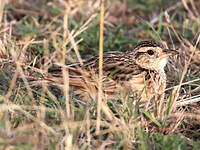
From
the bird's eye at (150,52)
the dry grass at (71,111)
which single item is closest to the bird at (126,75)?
the bird's eye at (150,52)

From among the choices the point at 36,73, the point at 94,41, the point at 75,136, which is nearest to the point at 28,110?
the point at 75,136

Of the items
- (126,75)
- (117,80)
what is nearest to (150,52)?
(126,75)

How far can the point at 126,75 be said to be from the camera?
668 cm

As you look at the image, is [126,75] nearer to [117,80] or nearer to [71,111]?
[117,80]

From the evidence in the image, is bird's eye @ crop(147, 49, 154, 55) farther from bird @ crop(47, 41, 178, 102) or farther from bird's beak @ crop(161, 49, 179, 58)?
bird's beak @ crop(161, 49, 179, 58)

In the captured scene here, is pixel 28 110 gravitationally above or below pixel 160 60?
below

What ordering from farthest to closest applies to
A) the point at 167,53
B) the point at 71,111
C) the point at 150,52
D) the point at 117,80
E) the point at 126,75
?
1. the point at 150,52
2. the point at 167,53
3. the point at 126,75
4. the point at 117,80
5. the point at 71,111

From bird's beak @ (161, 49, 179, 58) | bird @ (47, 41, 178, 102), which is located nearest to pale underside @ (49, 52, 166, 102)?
bird @ (47, 41, 178, 102)

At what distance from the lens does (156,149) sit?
5203mm

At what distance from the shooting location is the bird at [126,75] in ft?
21.0

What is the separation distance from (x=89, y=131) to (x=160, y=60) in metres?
2.15

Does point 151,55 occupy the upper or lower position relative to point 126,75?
upper

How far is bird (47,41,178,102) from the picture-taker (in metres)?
6.39

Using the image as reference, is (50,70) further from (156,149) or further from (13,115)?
(156,149)
